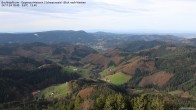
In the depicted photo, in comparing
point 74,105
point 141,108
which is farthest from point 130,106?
point 74,105

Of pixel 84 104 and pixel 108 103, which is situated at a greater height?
pixel 108 103

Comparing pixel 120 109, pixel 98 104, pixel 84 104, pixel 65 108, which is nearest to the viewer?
pixel 120 109

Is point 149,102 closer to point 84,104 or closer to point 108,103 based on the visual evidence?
point 108,103

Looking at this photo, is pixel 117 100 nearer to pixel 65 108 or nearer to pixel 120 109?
pixel 120 109

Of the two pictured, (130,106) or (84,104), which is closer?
(130,106)

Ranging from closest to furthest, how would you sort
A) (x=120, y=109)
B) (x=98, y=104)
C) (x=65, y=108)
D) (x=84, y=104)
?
(x=120, y=109)
(x=98, y=104)
(x=65, y=108)
(x=84, y=104)

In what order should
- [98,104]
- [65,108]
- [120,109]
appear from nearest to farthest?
1. [120,109]
2. [98,104]
3. [65,108]

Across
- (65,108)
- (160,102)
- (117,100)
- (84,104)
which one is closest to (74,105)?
(65,108)

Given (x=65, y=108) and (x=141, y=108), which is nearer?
(x=141, y=108)

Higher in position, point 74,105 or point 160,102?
point 160,102
